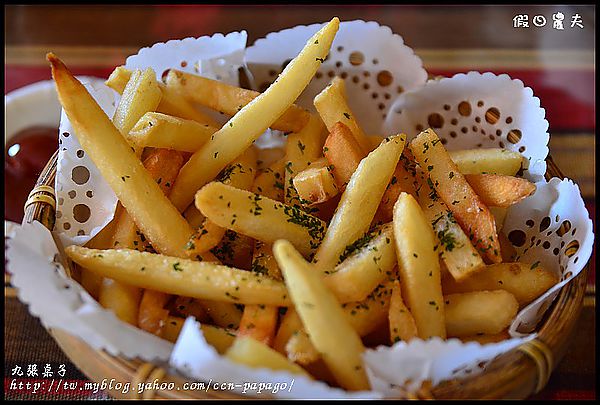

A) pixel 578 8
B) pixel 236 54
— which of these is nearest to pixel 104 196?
pixel 236 54

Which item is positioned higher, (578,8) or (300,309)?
(578,8)

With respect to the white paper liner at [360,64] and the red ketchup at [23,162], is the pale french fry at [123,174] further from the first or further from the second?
the red ketchup at [23,162]

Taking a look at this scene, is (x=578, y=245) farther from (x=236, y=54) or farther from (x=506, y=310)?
(x=236, y=54)

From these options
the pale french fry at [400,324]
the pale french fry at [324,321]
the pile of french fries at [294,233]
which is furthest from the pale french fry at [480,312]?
the pale french fry at [324,321]

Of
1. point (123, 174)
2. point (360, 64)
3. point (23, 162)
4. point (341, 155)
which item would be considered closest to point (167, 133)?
point (123, 174)

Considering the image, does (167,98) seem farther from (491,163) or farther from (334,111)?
(491,163)
